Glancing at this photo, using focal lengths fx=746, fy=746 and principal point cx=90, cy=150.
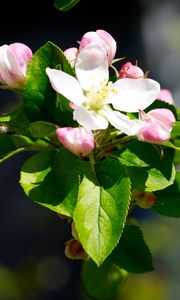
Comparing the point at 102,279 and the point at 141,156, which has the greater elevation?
the point at 141,156

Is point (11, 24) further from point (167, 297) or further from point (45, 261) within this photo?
point (167, 297)

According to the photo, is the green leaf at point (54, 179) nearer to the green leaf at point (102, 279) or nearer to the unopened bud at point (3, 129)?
the unopened bud at point (3, 129)

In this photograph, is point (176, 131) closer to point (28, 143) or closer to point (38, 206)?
point (28, 143)

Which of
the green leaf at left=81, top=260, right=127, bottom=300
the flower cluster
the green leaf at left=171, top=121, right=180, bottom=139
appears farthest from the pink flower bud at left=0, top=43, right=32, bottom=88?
the green leaf at left=81, top=260, right=127, bottom=300

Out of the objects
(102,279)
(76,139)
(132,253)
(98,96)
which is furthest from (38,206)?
(76,139)

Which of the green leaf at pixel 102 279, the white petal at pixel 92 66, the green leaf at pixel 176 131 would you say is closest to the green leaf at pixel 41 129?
the white petal at pixel 92 66

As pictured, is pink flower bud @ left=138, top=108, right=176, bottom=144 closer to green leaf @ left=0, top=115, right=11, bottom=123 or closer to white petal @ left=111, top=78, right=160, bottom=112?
white petal @ left=111, top=78, right=160, bottom=112
